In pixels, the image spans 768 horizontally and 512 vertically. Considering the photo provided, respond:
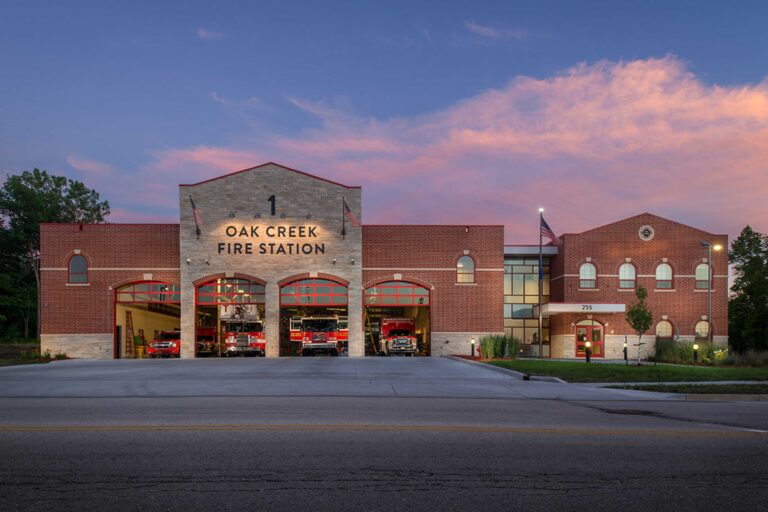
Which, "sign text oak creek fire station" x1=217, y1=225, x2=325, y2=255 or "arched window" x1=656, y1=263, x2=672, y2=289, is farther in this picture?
"arched window" x1=656, y1=263, x2=672, y2=289

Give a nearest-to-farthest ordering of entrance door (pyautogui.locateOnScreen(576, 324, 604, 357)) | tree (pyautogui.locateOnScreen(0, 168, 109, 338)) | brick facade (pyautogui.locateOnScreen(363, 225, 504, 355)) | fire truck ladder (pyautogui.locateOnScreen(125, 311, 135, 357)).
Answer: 1. brick facade (pyautogui.locateOnScreen(363, 225, 504, 355))
2. fire truck ladder (pyautogui.locateOnScreen(125, 311, 135, 357))
3. entrance door (pyautogui.locateOnScreen(576, 324, 604, 357))
4. tree (pyautogui.locateOnScreen(0, 168, 109, 338))

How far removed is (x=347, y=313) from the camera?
4519 cm

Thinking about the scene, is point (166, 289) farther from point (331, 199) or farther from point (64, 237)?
point (331, 199)

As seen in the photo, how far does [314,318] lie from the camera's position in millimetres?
41281

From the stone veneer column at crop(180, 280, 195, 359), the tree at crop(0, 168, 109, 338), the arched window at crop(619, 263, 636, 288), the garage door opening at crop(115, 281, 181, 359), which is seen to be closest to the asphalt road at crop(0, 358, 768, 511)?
the stone veneer column at crop(180, 280, 195, 359)

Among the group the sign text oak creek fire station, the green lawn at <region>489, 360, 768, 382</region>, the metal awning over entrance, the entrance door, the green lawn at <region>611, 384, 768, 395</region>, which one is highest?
the sign text oak creek fire station

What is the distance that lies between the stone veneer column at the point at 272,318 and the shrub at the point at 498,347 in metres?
13.8

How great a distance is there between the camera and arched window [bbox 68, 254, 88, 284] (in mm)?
44031

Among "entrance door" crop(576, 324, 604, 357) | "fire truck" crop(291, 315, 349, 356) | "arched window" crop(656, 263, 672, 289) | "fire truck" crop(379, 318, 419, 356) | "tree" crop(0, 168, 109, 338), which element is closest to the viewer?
"fire truck" crop(291, 315, 349, 356)

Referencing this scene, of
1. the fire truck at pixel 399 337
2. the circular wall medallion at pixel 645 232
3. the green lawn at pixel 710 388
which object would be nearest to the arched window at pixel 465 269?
the fire truck at pixel 399 337

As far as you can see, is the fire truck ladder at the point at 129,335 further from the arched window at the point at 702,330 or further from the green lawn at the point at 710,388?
the arched window at the point at 702,330

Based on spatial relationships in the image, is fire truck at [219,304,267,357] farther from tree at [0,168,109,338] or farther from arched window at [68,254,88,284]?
tree at [0,168,109,338]

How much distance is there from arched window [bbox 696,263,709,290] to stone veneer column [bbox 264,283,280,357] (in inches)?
1246

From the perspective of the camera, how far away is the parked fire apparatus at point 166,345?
4372cm
